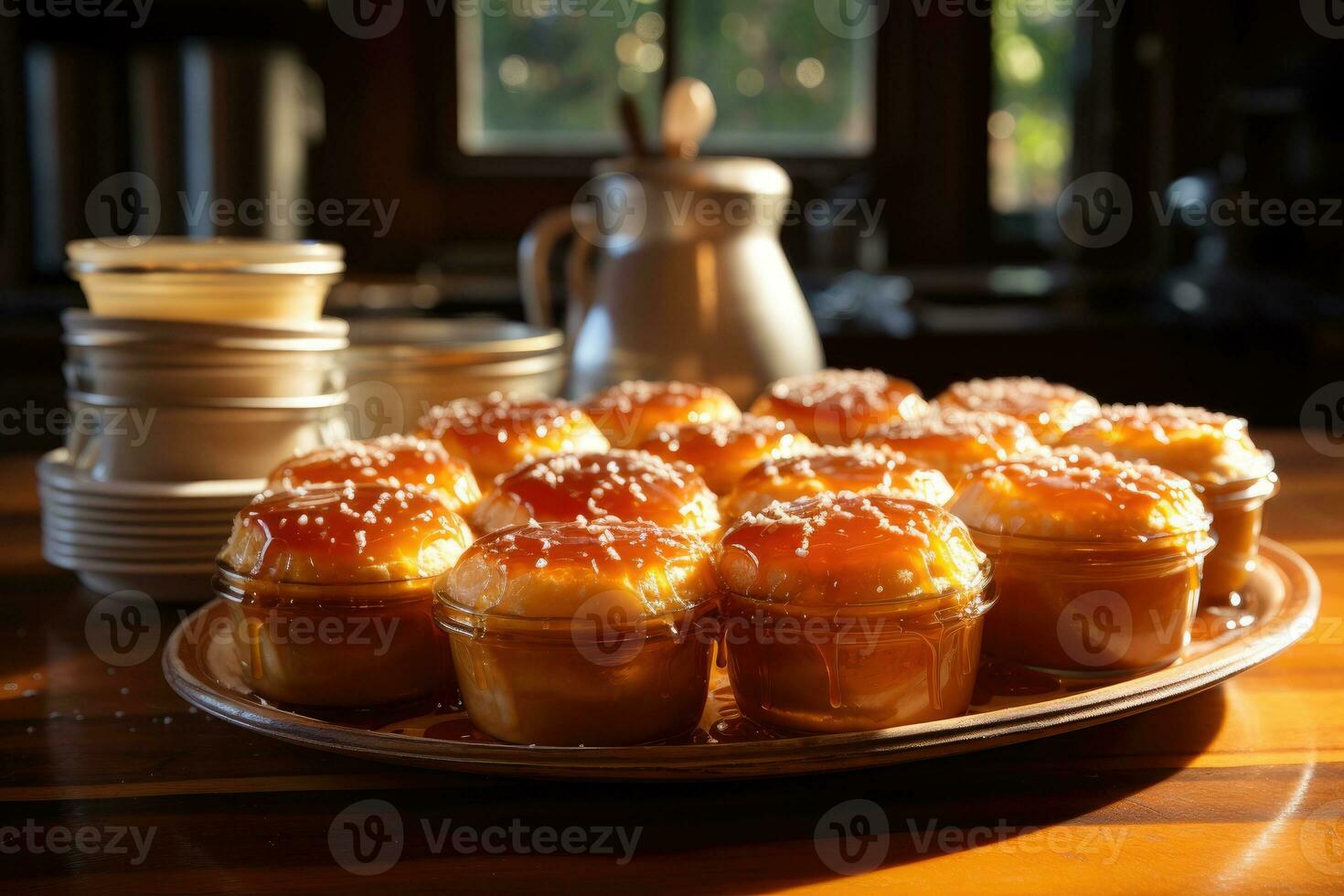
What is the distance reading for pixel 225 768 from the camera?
83 centimetres

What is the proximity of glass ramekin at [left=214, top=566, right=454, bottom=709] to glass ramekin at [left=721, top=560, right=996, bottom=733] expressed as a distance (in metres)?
0.22

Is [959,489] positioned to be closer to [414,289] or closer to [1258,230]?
[414,289]

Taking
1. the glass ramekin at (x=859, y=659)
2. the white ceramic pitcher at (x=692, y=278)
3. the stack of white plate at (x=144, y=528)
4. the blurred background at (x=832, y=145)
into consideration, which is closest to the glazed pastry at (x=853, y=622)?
the glass ramekin at (x=859, y=659)

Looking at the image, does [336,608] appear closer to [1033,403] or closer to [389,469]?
[389,469]

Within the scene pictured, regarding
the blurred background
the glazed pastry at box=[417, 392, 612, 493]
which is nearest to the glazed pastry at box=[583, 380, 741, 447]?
the glazed pastry at box=[417, 392, 612, 493]

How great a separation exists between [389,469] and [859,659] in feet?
1.87

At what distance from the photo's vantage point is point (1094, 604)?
980 millimetres

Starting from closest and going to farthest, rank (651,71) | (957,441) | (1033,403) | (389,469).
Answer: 1. (389,469)
2. (957,441)
3. (1033,403)
4. (651,71)

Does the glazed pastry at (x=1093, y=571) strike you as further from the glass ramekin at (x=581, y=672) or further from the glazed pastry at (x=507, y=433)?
the glazed pastry at (x=507, y=433)

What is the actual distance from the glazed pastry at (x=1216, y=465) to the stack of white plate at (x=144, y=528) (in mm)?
830

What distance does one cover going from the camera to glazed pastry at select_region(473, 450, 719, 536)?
3.69ft

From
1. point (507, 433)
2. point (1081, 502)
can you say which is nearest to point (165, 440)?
point (507, 433)

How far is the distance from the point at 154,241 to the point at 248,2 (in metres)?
3.09

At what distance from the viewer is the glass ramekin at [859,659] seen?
0.83m
